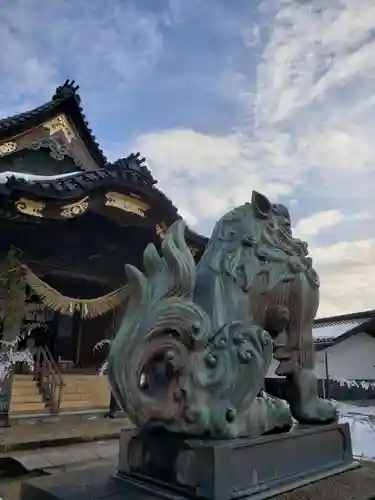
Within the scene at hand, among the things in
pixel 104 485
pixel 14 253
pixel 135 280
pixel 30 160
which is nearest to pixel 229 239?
pixel 135 280

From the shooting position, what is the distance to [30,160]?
421 inches

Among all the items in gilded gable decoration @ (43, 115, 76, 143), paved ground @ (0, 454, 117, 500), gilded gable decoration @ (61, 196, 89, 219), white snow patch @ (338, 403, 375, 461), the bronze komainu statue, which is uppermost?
gilded gable decoration @ (43, 115, 76, 143)

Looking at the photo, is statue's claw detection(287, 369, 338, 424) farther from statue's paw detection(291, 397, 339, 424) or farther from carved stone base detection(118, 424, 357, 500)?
carved stone base detection(118, 424, 357, 500)

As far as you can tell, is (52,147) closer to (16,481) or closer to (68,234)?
(68,234)

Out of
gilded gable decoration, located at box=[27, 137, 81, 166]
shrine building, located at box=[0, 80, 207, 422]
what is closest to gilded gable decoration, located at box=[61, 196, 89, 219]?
shrine building, located at box=[0, 80, 207, 422]

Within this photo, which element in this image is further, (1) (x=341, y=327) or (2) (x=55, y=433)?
(1) (x=341, y=327)

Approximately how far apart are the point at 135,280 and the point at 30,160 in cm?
939

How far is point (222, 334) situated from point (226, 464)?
2.11ft

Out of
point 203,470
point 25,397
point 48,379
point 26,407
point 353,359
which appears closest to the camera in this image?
point 203,470

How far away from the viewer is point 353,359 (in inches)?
610

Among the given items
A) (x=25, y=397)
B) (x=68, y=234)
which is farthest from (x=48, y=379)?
(x=68, y=234)

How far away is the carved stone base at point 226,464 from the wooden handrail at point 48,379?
629 cm

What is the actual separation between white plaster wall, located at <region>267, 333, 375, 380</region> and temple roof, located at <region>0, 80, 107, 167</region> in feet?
34.3

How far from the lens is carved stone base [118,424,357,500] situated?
2006 mm
